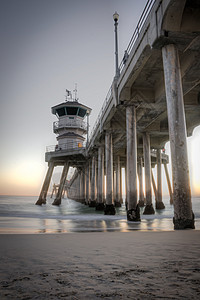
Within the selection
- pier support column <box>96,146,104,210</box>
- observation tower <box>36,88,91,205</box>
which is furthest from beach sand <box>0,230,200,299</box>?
observation tower <box>36,88,91,205</box>

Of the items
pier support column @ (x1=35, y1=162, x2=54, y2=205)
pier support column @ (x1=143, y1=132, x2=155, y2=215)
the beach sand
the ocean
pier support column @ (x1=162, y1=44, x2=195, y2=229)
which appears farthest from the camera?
pier support column @ (x1=35, y1=162, x2=54, y2=205)

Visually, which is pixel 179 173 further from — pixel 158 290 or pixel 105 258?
pixel 158 290

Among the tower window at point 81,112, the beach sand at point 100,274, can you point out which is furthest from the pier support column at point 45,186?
the beach sand at point 100,274

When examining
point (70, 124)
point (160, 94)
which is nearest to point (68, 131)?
point (70, 124)

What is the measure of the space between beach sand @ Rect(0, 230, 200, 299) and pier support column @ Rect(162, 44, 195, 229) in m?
4.67

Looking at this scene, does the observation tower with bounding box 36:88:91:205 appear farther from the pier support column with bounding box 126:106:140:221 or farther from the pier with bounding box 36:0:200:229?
the pier support column with bounding box 126:106:140:221

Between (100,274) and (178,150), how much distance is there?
256 inches

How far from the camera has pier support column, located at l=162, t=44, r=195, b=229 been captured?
23.6 feet

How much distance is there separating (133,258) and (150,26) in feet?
30.8

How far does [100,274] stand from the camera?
1.84 m

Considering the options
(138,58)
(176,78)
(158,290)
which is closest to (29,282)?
(158,290)

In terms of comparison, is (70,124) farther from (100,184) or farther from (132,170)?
(132,170)

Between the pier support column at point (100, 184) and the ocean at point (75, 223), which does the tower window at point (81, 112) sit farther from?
the ocean at point (75, 223)

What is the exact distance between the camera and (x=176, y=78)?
329 inches
